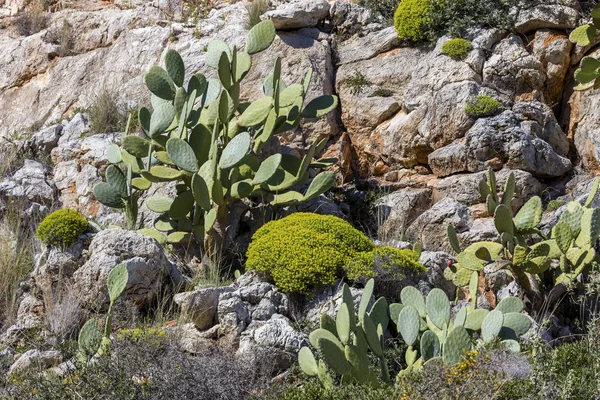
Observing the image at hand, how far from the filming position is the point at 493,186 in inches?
283

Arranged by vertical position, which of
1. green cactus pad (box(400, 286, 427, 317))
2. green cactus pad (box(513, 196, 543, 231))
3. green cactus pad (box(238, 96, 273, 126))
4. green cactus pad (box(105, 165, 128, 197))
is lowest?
green cactus pad (box(400, 286, 427, 317))

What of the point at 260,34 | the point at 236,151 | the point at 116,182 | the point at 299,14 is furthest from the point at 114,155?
the point at 299,14

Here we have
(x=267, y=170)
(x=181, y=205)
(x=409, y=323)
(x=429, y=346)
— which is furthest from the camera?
(x=181, y=205)

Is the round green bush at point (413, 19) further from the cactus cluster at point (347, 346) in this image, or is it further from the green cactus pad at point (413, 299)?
the cactus cluster at point (347, 346)

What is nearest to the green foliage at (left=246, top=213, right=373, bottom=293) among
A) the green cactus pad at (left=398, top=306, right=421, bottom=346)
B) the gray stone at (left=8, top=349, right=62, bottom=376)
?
the green cactus pad at (left=398, top=306, right=421, bottom=346)

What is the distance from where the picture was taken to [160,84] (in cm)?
847

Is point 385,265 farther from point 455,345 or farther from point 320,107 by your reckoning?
point 320,107

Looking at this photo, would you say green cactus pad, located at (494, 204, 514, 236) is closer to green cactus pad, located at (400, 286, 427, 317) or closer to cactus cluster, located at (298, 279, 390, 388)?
green cactus pad, located at (400, 286, 427, 317)

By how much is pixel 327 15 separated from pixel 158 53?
310 centimetres

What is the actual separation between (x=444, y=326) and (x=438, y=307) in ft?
0.55

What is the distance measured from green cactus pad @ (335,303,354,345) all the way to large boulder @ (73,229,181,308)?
97.3 inches

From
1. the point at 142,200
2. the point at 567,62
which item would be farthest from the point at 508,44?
the point at 142,200

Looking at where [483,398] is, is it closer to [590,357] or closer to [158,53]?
[590,357]

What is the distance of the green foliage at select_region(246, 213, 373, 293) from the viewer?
692 cm
